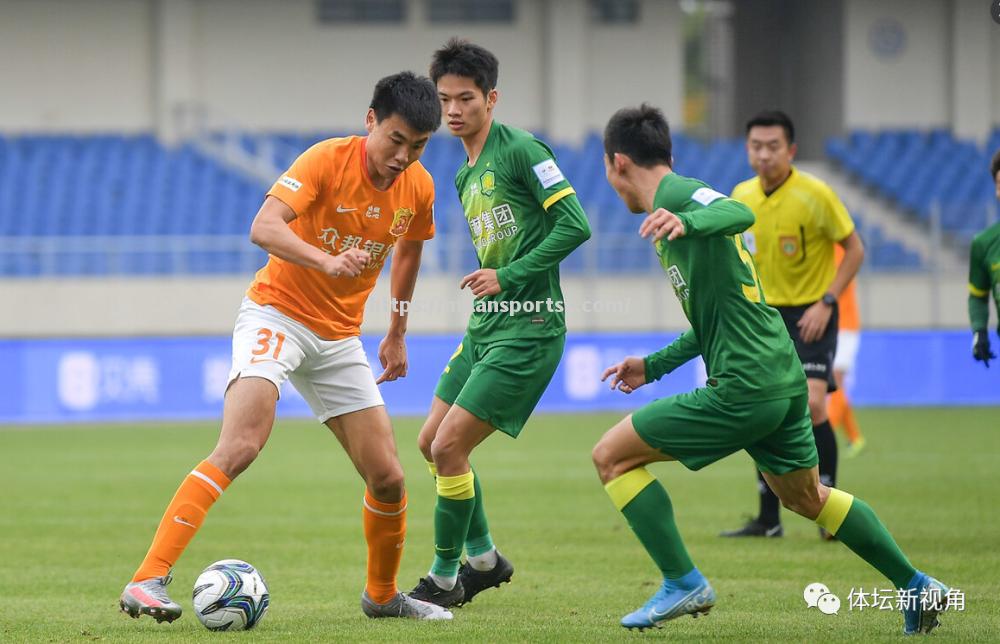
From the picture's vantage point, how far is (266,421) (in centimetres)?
579

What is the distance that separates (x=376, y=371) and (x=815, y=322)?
9434 millimetres

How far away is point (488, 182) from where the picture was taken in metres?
6.42

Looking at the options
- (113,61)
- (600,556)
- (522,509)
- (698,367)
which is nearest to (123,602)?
(600,556)

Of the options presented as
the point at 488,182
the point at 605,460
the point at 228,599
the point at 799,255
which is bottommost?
the point at 228,599

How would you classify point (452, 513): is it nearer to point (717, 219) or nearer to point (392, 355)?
point (392, 355)

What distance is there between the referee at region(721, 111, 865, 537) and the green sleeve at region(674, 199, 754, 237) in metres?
3.61

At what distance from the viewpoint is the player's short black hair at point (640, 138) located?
17.9 feet

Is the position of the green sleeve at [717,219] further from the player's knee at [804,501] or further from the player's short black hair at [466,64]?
the player's short black hair at [466,64]

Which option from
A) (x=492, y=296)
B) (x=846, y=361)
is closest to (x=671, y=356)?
(x=492, y=296)

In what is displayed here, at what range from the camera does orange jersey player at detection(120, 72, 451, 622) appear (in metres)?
5.73

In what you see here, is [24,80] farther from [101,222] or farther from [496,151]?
[496,151]

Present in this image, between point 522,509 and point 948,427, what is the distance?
26.0 feet

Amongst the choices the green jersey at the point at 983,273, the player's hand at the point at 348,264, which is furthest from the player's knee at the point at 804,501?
the green jersey at the point at 983,273

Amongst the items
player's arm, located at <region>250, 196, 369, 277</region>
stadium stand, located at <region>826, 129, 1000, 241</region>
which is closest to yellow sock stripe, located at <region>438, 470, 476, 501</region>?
player's arm, located at <region>250, 196, 369, 277</region>
